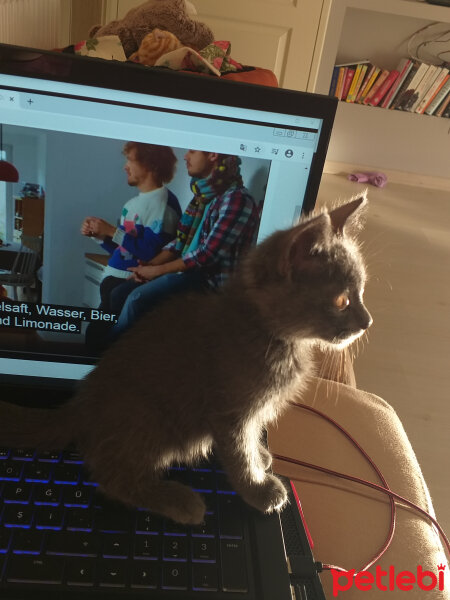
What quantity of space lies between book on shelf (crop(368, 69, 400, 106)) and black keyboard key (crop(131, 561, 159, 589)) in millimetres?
3197

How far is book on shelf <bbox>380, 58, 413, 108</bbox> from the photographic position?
9.79 feet

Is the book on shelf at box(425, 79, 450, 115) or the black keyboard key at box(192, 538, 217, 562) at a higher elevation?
the book on shelf at box(425, 79, 450, 115)

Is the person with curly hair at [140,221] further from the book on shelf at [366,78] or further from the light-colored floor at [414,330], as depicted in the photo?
the book on shelf at [366,78]

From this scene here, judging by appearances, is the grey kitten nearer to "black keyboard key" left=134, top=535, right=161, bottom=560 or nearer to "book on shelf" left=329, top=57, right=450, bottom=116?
"black keyboard key" left=134, top=535, right=161, bottom=560

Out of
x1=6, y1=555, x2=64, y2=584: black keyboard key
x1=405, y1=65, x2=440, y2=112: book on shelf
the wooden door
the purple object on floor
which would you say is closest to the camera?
x1=6, y1=555, x2=64, y2=584: black keyboard key

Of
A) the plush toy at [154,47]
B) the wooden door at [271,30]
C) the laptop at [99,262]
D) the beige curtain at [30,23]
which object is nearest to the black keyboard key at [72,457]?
the laptop at [99,262]

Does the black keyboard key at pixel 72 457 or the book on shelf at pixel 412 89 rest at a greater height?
the book on shelf at pixel 412 89

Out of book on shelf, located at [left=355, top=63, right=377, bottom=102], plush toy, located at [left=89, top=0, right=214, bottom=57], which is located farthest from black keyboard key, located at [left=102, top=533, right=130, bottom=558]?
book on shelf, located at [left=355, top=63, right=377, bottom=102]

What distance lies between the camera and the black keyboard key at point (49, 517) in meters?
0.43

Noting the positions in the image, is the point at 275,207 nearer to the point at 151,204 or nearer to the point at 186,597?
the point at 151,204

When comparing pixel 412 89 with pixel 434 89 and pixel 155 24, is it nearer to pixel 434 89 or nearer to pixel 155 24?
pixel 434 89

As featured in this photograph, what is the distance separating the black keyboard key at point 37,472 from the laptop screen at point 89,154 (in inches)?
→ 4.7

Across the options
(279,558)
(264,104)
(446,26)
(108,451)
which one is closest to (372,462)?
(279,558)

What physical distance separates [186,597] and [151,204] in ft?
1.14
